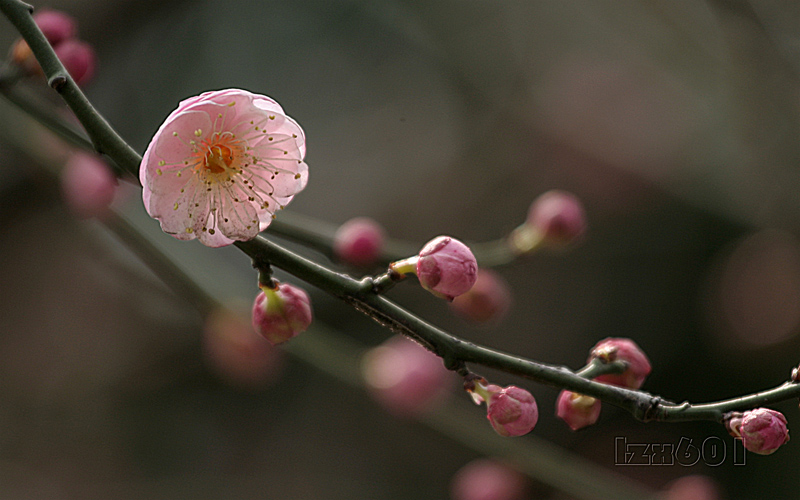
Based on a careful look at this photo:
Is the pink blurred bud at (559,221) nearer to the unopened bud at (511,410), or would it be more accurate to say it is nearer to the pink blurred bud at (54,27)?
the unopened bud at (511,410)

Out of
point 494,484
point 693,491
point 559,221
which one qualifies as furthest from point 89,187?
point 693,491

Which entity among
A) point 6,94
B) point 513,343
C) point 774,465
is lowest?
point 6,94

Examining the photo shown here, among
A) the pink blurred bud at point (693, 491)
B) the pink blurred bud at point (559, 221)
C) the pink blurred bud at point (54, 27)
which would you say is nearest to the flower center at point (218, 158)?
the pink blurred bud at point (54, 27)

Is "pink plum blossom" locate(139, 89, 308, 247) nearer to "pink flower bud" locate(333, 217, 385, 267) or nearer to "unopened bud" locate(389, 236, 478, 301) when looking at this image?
"unopened bud" locate(389, 236, 478, 301)

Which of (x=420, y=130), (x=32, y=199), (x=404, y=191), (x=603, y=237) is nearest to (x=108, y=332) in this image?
(x=32, y=199)

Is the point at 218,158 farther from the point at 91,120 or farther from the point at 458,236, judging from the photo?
the point at 458,236

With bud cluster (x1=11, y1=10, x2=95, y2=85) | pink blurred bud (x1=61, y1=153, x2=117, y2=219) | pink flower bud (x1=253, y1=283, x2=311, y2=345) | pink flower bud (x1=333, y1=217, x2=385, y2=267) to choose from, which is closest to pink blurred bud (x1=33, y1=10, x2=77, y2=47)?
bud cluster (x1=11, y1=10, x2=95, y2=85)

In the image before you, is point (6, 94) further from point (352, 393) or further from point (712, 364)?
point (712, 364)
